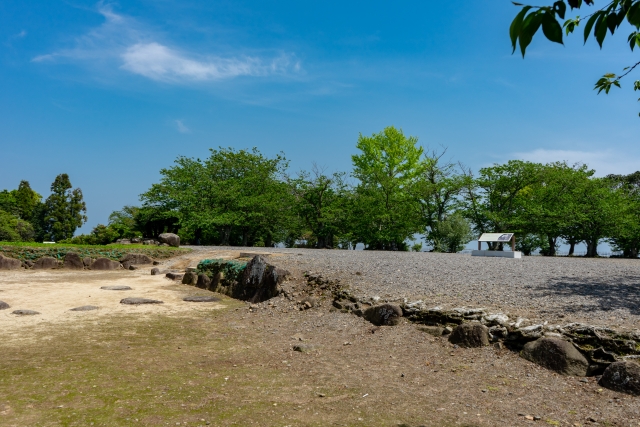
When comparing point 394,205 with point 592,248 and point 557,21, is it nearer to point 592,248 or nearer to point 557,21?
point 592,248

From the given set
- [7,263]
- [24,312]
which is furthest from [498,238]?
[7,263]

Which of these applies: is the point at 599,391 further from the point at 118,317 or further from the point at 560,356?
the point at 118,317

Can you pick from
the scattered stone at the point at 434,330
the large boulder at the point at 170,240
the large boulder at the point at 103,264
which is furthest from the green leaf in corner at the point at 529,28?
the large boulder at the point at 170,240

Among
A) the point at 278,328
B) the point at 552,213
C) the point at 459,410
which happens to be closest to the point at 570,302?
the point at 459,410

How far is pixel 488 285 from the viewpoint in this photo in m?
9.44

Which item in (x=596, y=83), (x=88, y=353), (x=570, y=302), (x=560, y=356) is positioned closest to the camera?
(x=596, y=83)

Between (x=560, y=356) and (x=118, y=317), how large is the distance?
8.38m

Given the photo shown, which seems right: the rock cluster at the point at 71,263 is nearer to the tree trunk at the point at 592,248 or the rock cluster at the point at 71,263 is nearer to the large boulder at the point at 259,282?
the large boulder at the point at 259,282

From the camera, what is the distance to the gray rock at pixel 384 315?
793 centimetres

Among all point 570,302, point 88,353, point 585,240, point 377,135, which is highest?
point 377,135

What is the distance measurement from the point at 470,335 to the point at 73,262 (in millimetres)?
18313

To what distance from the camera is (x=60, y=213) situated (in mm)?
43781

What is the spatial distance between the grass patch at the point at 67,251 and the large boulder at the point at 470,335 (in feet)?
58.2

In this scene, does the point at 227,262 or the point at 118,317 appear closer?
the point at 118,317
